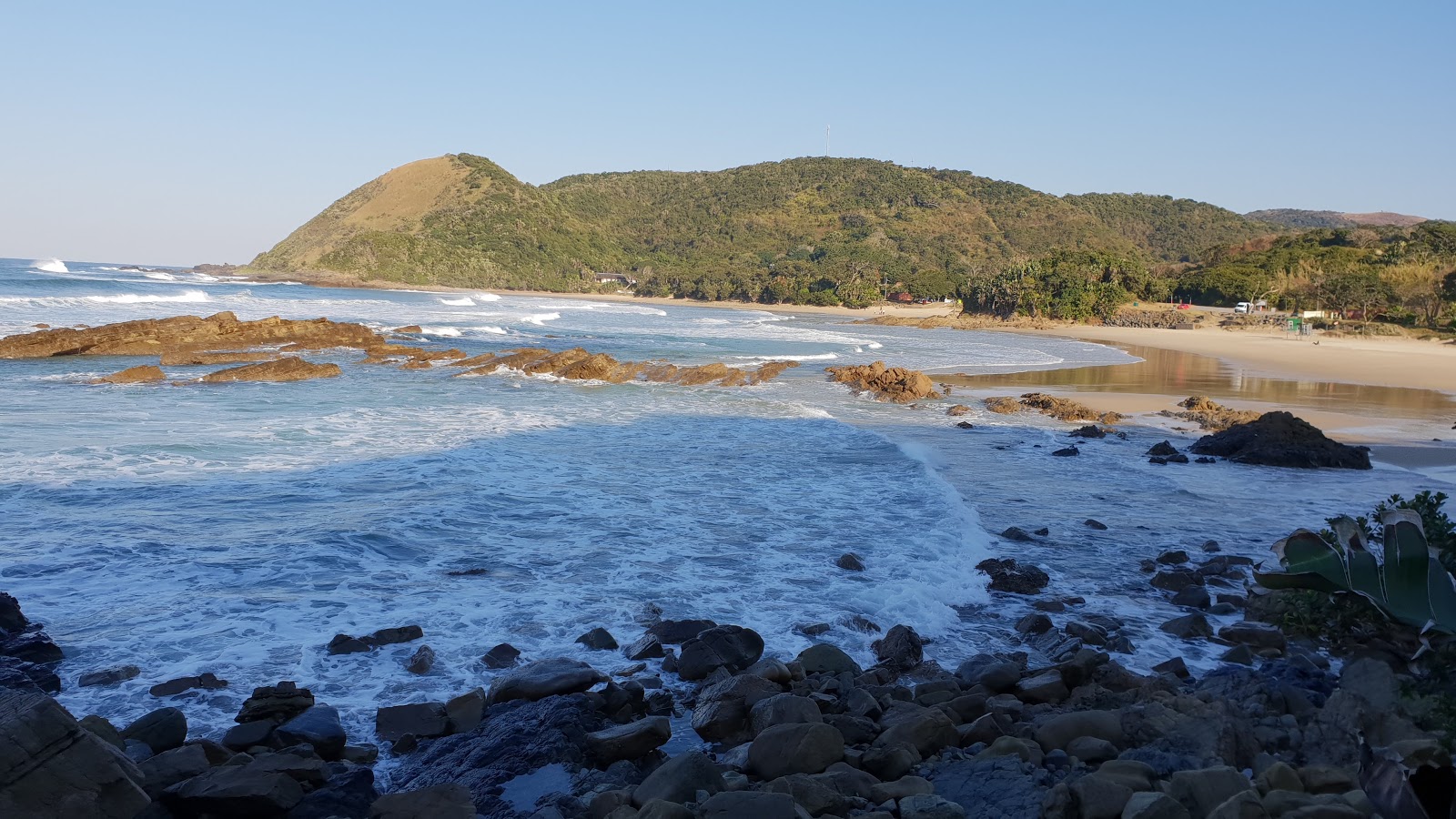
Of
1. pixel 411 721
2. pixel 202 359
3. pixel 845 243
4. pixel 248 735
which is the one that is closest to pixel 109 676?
pixel 248 735

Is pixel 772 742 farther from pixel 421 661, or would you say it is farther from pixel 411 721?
pixel 421 661

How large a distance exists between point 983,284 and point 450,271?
257 ft

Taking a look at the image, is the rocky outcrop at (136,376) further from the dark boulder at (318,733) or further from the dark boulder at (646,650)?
the dark boulder at (318,733)

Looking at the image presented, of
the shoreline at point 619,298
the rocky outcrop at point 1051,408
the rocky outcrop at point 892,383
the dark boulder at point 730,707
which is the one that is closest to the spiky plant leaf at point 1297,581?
the dark boulder at point 730,707

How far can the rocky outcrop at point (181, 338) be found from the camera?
83.0 ft

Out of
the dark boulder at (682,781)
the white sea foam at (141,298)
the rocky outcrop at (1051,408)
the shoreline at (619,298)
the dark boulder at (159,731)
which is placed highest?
the shoreline at (619,298)

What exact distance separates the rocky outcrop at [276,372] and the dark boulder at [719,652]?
18.4 meters

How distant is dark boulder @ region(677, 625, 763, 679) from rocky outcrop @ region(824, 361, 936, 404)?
1530 centimetres

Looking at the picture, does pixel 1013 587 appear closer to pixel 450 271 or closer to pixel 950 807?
pixel 950 807

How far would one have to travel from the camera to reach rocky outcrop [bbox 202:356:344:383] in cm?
2120

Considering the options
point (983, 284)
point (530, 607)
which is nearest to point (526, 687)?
point (530, 607)

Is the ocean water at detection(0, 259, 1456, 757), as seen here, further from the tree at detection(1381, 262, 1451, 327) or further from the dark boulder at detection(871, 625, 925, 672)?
the tree at detection(1381, 262, 1451, 327)

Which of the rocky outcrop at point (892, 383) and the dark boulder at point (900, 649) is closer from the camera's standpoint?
the dark boulder at point (900, 649)

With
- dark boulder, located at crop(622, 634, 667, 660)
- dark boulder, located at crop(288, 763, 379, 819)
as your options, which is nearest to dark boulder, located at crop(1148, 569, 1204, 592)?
dark boulder, located at crop(622, 634, 667, 660)
